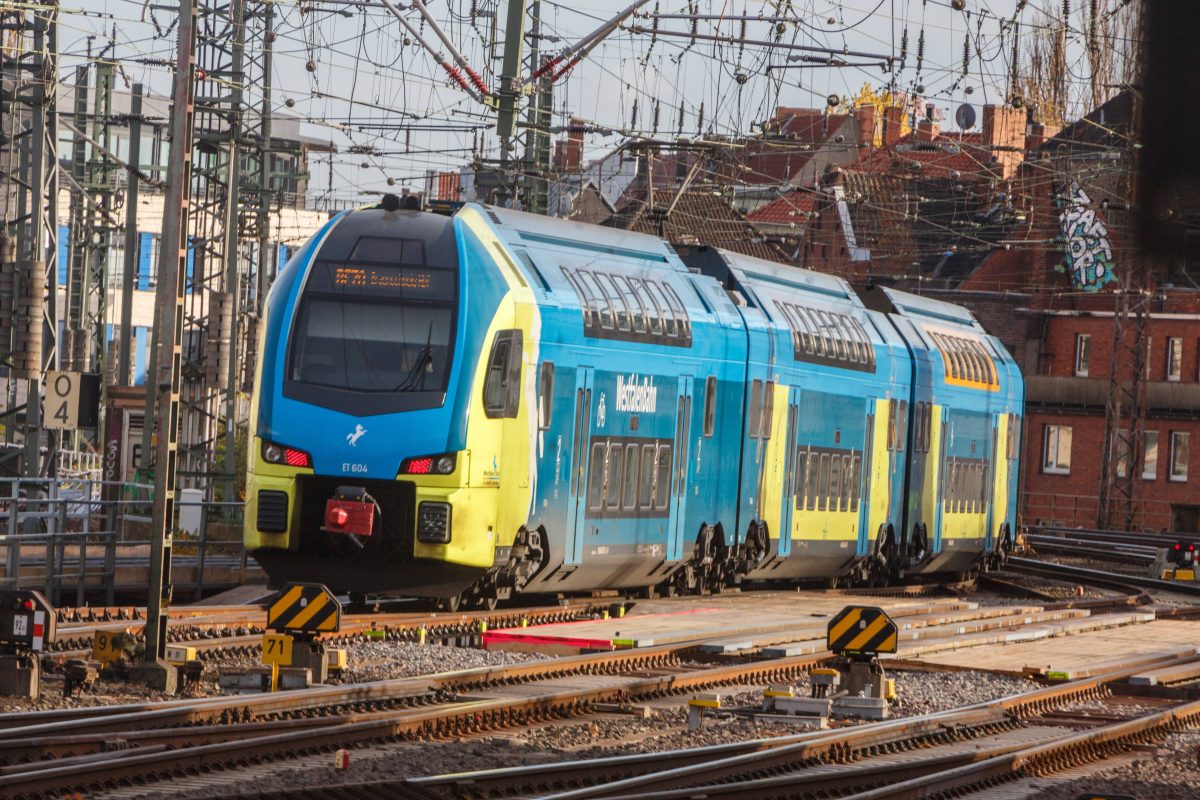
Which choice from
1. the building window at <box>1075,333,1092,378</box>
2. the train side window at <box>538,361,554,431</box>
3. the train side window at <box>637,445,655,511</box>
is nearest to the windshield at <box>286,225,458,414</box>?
the train side window at <box>538,361,554,431</box>

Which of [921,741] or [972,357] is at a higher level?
[972,357]

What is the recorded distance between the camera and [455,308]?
1975 centimetres

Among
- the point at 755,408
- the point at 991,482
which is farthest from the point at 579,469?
the point at 991,482

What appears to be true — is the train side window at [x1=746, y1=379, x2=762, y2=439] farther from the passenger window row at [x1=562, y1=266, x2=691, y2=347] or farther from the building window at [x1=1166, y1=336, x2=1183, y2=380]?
A: the building window at [x1=1166, y1=336, x2=1183, y2=380]

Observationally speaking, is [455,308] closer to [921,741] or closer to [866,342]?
[921,741]

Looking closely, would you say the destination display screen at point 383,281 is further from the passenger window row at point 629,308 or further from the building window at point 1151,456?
the building window at point 1151,456

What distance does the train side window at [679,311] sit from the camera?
23.6m

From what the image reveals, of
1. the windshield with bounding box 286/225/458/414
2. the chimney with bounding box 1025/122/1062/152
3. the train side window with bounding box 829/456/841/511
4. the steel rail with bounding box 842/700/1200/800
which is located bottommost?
the steel rail with bounding box 842/700/1200/800

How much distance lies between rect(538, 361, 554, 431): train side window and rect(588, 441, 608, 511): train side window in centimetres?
122

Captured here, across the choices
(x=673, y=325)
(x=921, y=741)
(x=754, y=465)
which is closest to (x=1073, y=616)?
(x=754, y=465)

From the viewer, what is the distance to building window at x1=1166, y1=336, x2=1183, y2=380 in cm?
7106

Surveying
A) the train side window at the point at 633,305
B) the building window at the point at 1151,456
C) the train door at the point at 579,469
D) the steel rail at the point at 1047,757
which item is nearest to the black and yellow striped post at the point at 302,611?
the steel rail at the point at 1047,757

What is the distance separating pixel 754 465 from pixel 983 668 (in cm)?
783

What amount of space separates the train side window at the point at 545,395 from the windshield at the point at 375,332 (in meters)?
1.36
